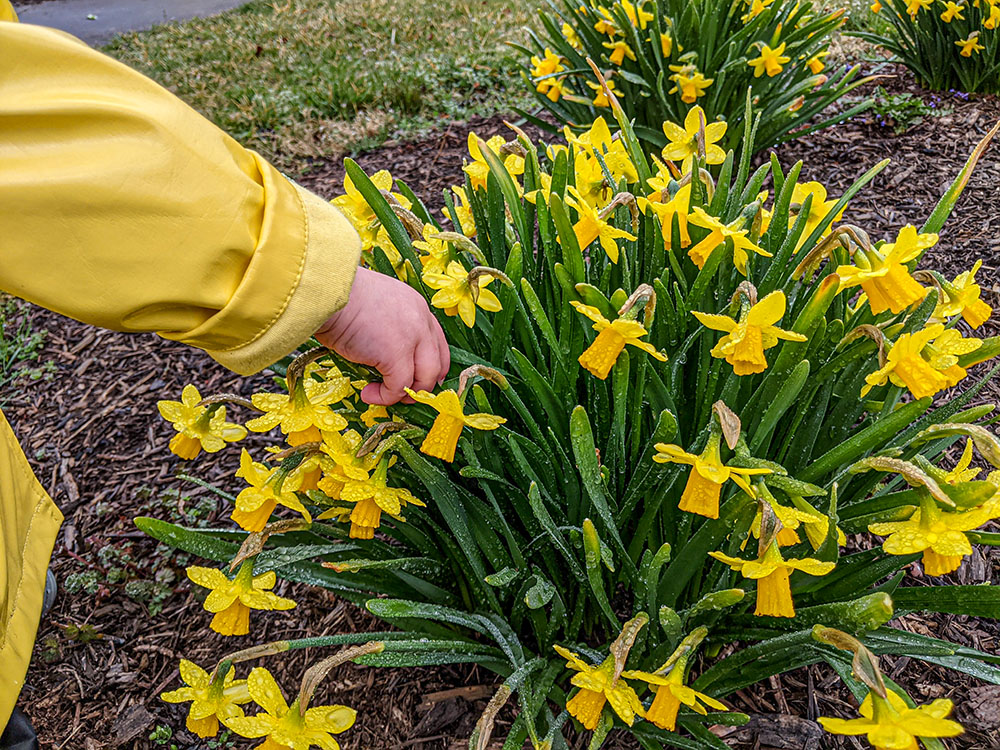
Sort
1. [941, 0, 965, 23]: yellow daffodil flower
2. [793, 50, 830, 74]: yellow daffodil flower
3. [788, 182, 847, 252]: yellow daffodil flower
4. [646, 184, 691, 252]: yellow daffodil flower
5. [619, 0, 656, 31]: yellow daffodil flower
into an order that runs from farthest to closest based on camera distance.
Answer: [941, 0, 965, 23]: yellow daffodil flower → [793, 50, 830, 74]: yellow daffodil flower → [619, 0, 656, 31]: yellow daffodil flower → [788, 182, 847, 252]: yellow daffodil flower → [646, 184, 691, 252]: yellow daffodil flower

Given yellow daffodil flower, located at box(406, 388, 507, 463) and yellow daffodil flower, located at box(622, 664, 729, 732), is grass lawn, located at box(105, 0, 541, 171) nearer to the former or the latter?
yellow daffodil flower, located at box(406, 388, 507, 463)

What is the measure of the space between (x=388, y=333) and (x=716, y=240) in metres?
0.55

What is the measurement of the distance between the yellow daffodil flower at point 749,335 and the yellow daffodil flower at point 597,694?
0.44m

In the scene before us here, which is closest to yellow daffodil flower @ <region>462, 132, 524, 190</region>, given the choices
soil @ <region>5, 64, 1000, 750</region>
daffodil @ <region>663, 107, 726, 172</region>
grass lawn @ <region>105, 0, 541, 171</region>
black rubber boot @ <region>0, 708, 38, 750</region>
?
daffodil @ <region>663, 107, 726, 172</region>

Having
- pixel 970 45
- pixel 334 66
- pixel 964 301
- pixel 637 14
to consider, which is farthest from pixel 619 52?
pixel 334 66

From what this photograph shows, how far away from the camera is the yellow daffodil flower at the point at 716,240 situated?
110cm

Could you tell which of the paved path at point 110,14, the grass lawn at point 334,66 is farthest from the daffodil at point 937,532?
the paved path at point 110,14

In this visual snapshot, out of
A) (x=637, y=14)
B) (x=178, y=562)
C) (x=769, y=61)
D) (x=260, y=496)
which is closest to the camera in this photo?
(x=260, y=496)

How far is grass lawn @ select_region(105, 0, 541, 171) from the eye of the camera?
3.67 meters

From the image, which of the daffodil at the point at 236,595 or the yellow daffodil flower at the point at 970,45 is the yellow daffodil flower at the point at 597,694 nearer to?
the daffodil at the point at 236,595

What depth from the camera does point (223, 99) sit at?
14.1 ft

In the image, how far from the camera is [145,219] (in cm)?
84

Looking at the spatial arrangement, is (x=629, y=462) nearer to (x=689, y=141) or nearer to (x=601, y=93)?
(x=689, y=141)

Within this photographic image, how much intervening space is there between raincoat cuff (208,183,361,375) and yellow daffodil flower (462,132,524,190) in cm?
48
